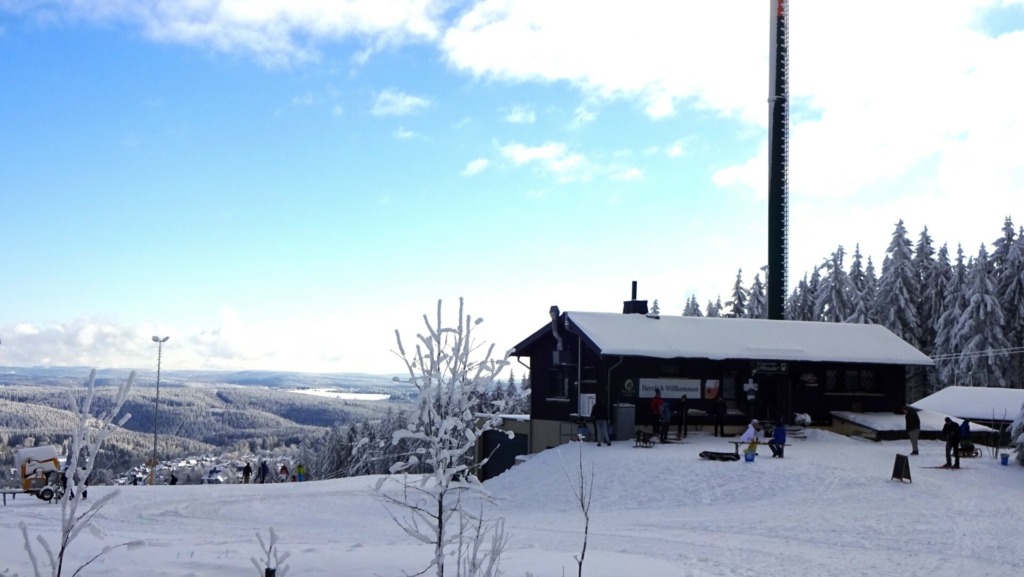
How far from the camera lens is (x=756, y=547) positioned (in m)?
13.5

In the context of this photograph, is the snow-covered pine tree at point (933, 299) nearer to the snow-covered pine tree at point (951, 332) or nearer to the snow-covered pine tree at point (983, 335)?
the snow-covered pine tree at point (951, 332)

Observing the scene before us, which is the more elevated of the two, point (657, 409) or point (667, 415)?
point (657, 409)

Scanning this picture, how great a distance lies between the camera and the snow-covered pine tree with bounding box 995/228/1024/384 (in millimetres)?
52250

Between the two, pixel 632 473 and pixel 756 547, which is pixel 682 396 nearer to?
pixel 632 473

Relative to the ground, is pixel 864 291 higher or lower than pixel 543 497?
higher

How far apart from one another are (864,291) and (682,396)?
37.1 m

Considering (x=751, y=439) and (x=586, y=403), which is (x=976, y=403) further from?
(x=751, y=439)

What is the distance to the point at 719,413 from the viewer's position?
93.4 feet

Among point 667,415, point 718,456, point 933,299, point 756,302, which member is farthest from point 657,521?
point 756,302


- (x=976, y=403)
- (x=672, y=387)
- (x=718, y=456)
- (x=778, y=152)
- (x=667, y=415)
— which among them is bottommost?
(x=718, y=456)

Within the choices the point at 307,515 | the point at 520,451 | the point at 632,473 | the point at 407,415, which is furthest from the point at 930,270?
the point at 407,415

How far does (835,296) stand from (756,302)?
391 inches

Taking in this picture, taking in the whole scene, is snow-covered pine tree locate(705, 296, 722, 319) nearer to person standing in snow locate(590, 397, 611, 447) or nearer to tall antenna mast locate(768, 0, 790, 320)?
tall antenna mast locate(768, 0, 790, 320)

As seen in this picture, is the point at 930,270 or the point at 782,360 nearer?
the point at 782,360
